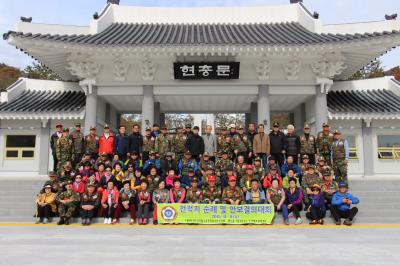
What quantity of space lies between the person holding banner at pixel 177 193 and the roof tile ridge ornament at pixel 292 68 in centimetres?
618

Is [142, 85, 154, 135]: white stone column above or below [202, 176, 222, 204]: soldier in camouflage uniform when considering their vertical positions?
above

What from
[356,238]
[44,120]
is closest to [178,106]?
[44,120]

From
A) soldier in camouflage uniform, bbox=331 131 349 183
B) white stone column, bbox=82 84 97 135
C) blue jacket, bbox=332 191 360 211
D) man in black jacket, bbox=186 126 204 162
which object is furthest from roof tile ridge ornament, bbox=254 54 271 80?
white stone column, bbox=82 84 97 135

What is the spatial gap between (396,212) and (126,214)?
6.68m

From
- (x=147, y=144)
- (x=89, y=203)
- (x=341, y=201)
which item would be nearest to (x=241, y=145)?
(x=147, y=144)

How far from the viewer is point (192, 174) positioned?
351 inches

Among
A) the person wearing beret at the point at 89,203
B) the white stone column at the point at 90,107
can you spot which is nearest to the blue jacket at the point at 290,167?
the person wearing beret at the point at 89,203

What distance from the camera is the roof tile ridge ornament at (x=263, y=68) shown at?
11.9m

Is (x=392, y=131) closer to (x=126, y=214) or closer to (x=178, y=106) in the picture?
(x=178, y=106)

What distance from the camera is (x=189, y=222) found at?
307 inches

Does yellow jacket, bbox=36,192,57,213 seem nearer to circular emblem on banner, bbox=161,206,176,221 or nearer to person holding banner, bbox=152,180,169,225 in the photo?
person holding banner, bbox=152,180,169,225

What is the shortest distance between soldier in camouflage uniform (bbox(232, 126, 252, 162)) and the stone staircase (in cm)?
229

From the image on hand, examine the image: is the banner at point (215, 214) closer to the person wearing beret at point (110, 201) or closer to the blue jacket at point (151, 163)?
the person wearing beret at point (110, 201)

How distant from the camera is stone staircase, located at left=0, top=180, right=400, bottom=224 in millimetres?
8273
